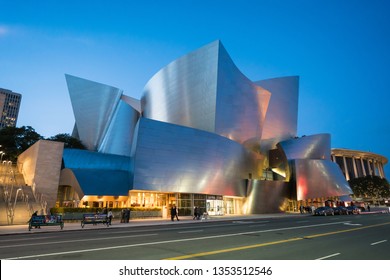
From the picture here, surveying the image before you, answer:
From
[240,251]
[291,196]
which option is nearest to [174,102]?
[291,196]

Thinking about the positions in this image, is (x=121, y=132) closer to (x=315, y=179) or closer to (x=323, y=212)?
(x=323, y=212)

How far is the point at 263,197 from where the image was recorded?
1775 inches

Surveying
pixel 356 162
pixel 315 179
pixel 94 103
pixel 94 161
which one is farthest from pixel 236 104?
pixel 356 162

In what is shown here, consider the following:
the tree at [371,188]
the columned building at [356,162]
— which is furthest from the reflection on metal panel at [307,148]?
the columned building at [356,162]

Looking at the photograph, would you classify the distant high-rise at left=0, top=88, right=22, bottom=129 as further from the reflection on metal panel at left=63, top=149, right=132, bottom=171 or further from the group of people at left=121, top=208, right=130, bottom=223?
the group of people at left=121, top=208, right=130, bottom=223

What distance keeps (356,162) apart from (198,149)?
13309 cm

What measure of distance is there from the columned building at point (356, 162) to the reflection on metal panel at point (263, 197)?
94663 mm

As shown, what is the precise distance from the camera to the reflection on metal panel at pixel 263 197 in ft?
145

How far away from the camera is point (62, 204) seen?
38.3m

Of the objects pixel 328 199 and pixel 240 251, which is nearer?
pixel 240 251

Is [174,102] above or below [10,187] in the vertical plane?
above
